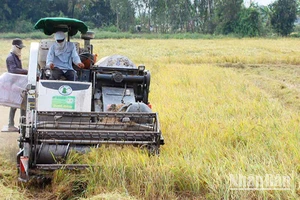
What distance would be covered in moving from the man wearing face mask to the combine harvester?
19 centimetres

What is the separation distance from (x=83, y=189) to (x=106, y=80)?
223cm

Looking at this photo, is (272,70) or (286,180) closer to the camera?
(286,180)

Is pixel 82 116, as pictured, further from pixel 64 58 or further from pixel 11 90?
pixel 11 90

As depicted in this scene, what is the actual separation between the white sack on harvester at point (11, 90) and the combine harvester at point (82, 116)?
406 millimetres

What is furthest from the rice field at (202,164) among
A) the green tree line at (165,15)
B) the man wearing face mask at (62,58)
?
the green tree line at (165,15)

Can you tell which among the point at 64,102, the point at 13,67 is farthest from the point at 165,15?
the point at 64,102

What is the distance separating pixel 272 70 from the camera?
1733 cm

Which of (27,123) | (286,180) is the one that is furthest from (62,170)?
(286,180)

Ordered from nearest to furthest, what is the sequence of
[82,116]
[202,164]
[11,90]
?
[202,164] → [82,116] → [11,90]

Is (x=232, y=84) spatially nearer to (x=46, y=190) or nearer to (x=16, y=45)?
(x=16, y=45)

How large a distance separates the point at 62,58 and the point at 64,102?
1215mm

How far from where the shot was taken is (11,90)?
653 centimetres

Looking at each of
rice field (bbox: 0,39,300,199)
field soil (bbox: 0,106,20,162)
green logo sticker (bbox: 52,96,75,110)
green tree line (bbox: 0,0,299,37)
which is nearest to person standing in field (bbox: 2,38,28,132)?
field soil (bbox: 0,106,20,162)

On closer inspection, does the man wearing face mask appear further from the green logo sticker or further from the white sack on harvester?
the green logo sticker
